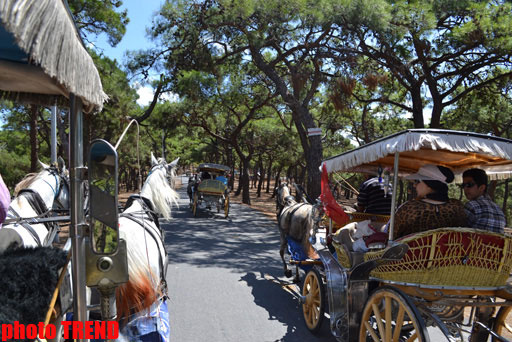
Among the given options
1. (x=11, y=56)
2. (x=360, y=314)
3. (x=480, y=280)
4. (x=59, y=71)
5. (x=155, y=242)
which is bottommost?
(x=360, y=314)

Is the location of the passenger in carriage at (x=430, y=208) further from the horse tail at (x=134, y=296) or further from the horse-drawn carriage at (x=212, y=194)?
the horse-drawn carriage at (x=212, y=194)

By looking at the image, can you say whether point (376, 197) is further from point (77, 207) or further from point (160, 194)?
point (77, 207)

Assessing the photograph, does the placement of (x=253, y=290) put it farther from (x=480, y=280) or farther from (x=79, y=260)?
(x=79, y=260)

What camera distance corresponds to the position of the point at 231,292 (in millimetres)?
5754

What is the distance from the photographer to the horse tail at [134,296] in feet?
9.57

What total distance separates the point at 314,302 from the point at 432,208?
191 cm

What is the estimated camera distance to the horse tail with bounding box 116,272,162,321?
9.57 feet

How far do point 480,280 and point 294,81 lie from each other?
8499mm

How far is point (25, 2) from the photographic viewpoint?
58.3 inches

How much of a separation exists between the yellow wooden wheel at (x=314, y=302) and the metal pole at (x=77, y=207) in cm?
281

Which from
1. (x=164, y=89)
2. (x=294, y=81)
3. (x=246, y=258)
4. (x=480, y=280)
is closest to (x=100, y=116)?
(x=164, y=89)

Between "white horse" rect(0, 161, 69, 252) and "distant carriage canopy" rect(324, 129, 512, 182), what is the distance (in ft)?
9.18

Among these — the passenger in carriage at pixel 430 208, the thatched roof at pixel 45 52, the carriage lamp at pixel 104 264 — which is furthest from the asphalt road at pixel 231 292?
the thatched roof at pixel 45 52

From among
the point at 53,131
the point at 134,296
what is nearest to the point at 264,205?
the point at 53,131
